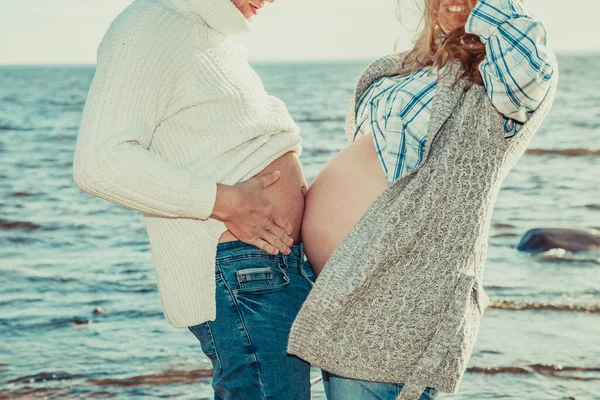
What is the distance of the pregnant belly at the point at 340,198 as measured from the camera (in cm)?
223

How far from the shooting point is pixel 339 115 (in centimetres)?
2695

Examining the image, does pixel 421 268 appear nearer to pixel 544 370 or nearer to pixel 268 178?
pixel 268 178

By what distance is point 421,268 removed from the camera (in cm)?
207

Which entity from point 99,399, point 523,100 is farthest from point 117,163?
point 99,399

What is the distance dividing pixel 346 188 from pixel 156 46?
65 centimetres

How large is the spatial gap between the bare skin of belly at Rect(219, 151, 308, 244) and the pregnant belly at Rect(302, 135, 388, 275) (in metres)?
0.03

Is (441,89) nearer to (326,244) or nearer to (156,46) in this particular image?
(326,244)

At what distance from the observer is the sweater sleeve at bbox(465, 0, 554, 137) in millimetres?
1980

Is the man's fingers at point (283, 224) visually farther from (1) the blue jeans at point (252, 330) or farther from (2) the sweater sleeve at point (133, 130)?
(2) the sweater sleeve at point (133, 130)

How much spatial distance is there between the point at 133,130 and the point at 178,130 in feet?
0.55

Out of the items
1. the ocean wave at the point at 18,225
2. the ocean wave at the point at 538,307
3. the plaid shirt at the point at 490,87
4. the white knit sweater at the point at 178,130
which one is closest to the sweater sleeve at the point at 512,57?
the plaid shirt at the point at 490,87

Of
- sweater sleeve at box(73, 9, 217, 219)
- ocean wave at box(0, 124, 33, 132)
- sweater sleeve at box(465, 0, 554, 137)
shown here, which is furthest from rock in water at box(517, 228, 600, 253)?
ocean wave at box(0, 124, 33, 132)

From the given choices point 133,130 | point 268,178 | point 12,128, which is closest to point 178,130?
point 133,130

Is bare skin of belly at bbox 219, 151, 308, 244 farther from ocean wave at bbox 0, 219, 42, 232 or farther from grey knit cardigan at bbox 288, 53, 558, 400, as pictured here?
ocean wave at bbox 0, 219, 42, 232
